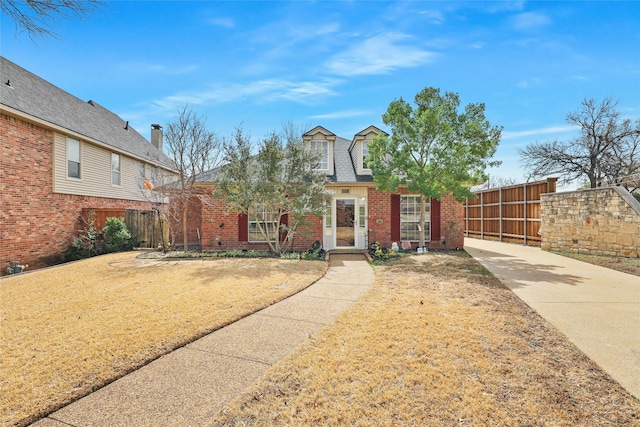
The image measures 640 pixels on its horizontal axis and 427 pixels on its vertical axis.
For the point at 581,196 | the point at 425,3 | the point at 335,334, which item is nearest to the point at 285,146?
the point at 425,3

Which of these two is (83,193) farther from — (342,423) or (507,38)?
(507,38)

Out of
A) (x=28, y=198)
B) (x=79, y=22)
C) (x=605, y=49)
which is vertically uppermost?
(x=605, y=49)

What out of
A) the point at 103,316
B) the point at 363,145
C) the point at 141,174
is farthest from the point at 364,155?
the point at 141,174

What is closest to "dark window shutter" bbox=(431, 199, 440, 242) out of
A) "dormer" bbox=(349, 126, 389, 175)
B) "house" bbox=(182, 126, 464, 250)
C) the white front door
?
"house" bbox=(182, 126, 464, 250)

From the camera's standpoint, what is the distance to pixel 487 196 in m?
16.9

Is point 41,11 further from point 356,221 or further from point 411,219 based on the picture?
point 411,219

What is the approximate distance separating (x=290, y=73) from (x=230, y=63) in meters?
1.97

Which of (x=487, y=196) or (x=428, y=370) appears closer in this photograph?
(x=428, y=370)

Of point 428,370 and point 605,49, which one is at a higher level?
point 605,49

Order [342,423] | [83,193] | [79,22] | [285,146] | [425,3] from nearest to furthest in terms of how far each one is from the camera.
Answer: [342,423] → [79,22] → [425,3] → [285,146] → [83,193]

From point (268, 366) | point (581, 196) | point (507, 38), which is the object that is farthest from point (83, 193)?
point (581, 196)

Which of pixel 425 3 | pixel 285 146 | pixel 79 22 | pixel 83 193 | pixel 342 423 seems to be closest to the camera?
pixel 342 423

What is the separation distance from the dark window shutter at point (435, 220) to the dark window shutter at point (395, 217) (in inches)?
57.4

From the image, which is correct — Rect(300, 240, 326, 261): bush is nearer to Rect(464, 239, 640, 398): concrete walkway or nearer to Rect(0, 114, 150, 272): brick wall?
Rect(464, 239, 640, 398): concrete walkway
